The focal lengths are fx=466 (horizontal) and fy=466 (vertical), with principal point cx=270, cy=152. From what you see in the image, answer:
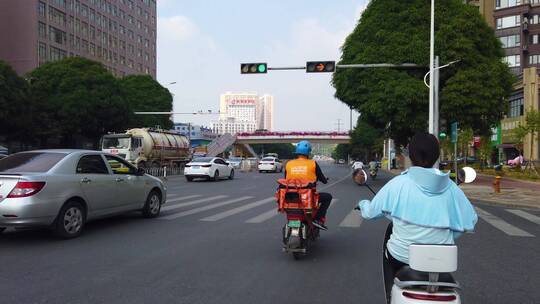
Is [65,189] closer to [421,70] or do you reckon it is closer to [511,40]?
[421,70]

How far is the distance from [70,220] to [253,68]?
12.9m

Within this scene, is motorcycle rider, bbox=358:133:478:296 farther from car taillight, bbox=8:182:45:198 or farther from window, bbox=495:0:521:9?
window, bbox=495:0:521:9

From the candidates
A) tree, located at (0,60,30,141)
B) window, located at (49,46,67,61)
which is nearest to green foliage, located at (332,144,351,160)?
window, located at (49,46,67,61)

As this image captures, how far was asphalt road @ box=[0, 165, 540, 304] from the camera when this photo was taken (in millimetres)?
4848

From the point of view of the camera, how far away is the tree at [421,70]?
2284cm

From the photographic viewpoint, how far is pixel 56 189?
7449 mm

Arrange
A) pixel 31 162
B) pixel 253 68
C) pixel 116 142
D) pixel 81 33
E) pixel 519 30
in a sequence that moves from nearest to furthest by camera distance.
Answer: pixel 31 162 < pixel 253 68 < pixel 116 142 < pixel 519 30 < pixel 81 33

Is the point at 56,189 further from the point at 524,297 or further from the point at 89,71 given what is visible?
the point at 89,71

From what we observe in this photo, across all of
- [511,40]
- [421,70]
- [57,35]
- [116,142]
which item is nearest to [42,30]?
[57,35]

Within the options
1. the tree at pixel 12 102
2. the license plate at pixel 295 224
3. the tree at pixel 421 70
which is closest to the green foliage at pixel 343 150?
the tree at pixel 12 102

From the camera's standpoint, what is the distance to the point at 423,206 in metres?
2.90

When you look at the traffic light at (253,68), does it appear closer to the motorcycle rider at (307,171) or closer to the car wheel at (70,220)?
the car wheel at (70,220)

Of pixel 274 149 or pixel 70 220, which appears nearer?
pixel 70 220

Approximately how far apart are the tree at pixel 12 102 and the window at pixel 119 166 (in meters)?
29.5
